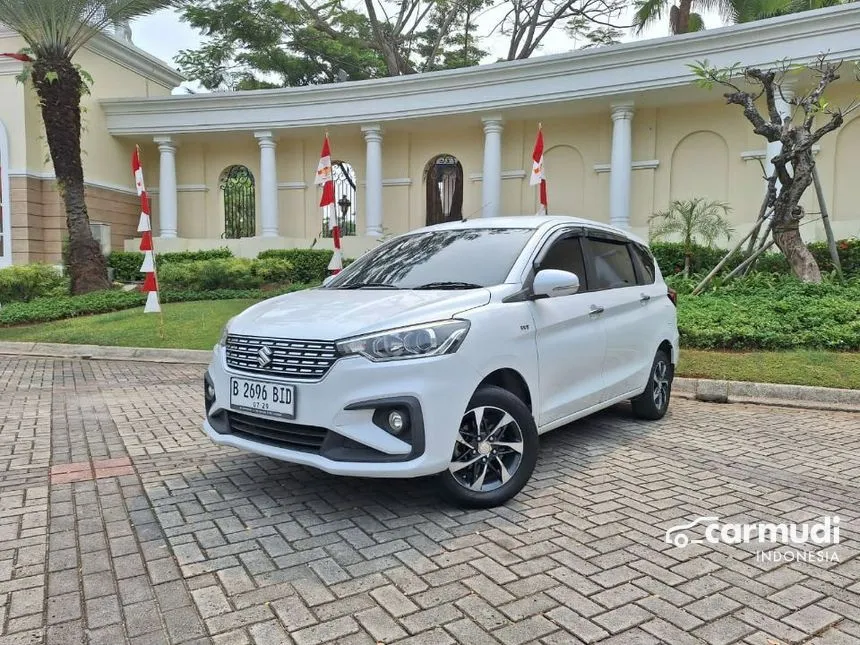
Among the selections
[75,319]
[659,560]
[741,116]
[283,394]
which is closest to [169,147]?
[75,319]

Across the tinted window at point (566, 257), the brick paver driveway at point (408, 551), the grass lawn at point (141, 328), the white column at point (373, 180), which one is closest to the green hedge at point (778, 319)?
the brick paver driveway at point (408, 551)

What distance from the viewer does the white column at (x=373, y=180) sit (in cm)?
2056

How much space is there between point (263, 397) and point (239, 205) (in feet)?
75.2

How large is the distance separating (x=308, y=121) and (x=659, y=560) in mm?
19647

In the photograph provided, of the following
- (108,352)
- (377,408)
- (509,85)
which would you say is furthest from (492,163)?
(377,408)

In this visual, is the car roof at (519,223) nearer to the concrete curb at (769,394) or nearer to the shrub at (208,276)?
the concrete curb at (769,394)

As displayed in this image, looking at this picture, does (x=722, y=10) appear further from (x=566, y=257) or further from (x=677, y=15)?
(x=566, y=257)

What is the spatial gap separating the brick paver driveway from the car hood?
1.05 metres

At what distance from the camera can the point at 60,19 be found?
584 inches

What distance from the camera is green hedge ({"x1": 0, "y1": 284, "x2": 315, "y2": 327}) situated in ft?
44.8

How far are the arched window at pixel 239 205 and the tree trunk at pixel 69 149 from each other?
8.93m

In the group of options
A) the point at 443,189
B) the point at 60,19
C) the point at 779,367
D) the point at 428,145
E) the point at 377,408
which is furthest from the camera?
the point at 443,189

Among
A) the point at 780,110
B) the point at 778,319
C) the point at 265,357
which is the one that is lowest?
the point at 778,319

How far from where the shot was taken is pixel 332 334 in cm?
346
